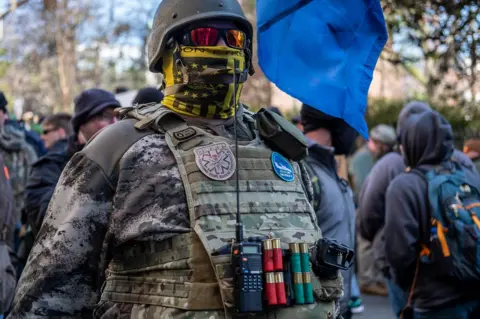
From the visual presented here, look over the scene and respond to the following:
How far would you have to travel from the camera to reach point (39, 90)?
41688 millimetres

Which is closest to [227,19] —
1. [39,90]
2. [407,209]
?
[407,209]

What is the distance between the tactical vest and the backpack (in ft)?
7.64

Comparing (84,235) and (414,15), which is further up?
(414,15)

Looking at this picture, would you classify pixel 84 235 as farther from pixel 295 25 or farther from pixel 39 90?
pixel 39 90

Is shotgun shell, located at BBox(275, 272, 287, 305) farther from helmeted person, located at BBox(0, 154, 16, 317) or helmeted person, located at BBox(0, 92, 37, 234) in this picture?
helmeted person, located at BBox(0, 92, 37, 234)

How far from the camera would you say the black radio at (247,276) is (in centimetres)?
271

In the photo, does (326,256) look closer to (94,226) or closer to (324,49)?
(94,226)

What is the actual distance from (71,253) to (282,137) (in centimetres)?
92

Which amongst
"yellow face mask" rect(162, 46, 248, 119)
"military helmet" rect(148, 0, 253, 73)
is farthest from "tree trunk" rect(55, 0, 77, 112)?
"yellow face mask" rect(162, 46, 248, 119)

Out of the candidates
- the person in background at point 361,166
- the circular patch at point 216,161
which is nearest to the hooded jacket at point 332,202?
the circular patch at point 216,161

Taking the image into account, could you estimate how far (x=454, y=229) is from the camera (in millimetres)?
5227

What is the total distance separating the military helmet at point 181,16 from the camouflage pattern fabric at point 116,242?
43 cm

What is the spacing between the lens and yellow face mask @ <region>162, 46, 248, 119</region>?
10.1 ft

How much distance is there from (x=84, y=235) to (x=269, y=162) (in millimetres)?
729
